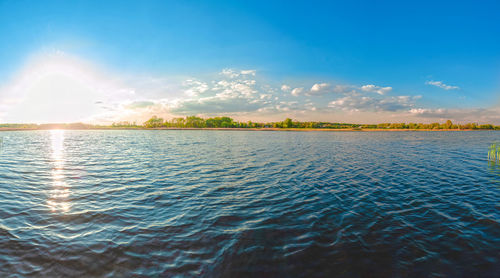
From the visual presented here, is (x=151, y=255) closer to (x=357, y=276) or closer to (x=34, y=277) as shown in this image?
(x=34, y=277)

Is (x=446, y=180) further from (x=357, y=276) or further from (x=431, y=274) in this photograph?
(x=357, y=276)

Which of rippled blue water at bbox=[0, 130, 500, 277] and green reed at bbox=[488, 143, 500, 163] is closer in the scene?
rippled blue water at bbox=[0, 130, 500, 277]

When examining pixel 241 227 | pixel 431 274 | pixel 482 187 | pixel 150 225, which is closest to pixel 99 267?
pixel 150 225

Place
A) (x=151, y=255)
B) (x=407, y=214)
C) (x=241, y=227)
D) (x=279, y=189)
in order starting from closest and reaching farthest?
1. (x=151, y=255)
2. (x=241, y=227)
3. (x=407, y=214)
4. (x=279, y=189)

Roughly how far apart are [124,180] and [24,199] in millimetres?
5933

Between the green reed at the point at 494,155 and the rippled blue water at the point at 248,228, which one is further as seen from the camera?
the green reed at the point at 494,155

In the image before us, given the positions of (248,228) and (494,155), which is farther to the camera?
(494,155)

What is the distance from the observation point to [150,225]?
383 inches

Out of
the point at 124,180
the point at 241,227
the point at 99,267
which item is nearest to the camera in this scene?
the point at 99,267

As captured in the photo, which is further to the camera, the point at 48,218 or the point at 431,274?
the point at 48,218

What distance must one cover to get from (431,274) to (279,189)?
979 centimetres

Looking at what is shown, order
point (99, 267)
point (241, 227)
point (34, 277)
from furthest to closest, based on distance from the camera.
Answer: point (241, 227) < point (99, 267) < point (34, 277)

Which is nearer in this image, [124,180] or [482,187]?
[482,187]

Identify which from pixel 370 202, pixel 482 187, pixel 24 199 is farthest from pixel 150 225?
pixel 482 187
